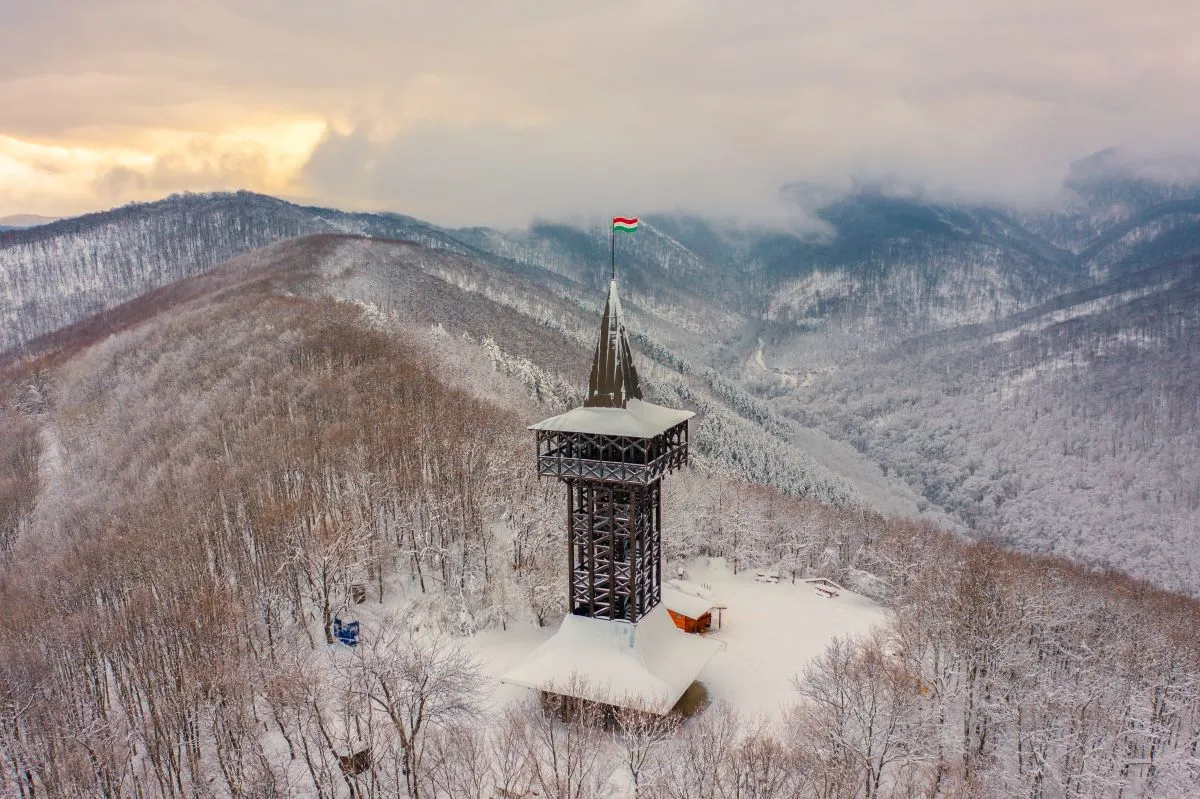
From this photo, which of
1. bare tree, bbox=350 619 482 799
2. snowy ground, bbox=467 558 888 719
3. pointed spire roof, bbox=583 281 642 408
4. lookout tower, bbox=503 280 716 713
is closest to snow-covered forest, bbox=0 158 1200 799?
bare tree, bbox=350 619 482 799

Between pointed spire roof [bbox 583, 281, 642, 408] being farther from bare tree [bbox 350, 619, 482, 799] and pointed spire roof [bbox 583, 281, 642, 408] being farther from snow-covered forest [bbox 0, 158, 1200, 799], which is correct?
snow-covered forest [bbox 0, 158, 1200, 799]

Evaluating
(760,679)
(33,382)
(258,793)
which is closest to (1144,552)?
(760,679)

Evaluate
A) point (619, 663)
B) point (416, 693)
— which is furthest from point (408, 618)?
point (416, 693)

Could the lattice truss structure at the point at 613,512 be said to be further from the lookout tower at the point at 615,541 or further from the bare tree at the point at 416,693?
the bare tree at the point at 416,693

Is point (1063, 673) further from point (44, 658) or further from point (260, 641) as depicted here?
point (44, 658)

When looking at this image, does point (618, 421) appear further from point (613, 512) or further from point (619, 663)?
point (619, 663)

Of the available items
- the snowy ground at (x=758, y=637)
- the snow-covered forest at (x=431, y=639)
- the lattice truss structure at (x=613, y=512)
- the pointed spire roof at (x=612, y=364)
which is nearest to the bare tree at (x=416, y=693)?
the snow-covered forest at (x=431, y=639)
